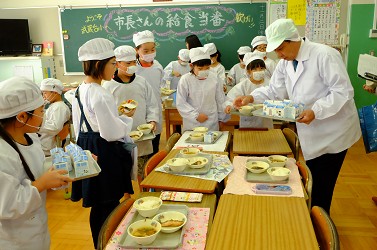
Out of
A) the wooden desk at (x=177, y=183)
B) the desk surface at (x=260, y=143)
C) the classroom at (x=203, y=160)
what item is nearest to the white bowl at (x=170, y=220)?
the classroom at (x=203, y=160)

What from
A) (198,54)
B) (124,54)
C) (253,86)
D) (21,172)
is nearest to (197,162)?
(21,172)

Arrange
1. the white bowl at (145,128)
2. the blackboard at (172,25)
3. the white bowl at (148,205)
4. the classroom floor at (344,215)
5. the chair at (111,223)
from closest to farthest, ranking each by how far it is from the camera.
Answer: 1. the chair at (111,223)
2. the white bowl at (148,205)
3. the classroom floor at (344,215)
4. the white bowl at (145,128)
5. the blackboard at (172,25)

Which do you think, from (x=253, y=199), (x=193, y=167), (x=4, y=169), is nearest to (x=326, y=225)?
(x=253, y=199)

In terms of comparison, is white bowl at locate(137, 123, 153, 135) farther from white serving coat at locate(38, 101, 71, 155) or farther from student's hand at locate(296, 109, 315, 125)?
student's hand at locate(296, 109, 315, 125)

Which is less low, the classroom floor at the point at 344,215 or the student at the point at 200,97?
the student at the point at 200,97

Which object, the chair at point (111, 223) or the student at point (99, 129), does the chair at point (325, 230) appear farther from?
the student at point (99, 129)

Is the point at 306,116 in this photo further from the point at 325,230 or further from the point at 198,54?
the point at 198,54

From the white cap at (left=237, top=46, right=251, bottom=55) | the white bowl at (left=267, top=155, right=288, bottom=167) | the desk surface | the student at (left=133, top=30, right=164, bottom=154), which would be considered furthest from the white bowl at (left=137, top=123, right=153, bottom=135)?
the white cap at (left=237, top=46, right=251, bottom=55)

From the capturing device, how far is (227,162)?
7.30 ft

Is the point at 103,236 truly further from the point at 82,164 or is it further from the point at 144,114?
the point at 144,114

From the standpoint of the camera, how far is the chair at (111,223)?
4.66 ft

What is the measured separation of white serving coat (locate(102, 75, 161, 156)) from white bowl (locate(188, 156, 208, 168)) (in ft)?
3.06

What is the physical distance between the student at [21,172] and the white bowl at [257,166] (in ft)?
3.46

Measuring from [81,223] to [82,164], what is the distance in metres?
1.70
